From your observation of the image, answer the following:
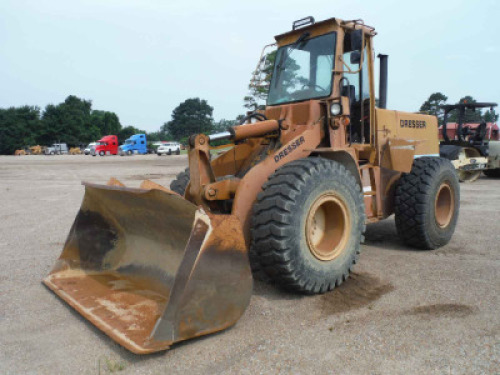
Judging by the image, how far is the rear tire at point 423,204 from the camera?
514cm

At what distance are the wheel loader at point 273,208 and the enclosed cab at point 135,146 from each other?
46046 millimetres

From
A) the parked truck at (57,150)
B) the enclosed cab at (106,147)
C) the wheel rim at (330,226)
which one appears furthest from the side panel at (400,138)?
the parked truck at (57,150)

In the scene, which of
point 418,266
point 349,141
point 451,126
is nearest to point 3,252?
point 349,141

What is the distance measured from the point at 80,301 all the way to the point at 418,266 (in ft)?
11.7

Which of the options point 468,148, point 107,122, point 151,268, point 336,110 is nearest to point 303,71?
point 336,110

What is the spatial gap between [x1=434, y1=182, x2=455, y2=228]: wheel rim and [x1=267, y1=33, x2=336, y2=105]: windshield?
238 cm

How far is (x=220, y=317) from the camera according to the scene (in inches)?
116

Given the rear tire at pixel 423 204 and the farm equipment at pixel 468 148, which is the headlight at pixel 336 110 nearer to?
the rear tire at pixel 423 204

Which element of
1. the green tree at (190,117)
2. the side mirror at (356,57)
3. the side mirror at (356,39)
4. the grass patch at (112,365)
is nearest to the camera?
the grass patch at (112,365)

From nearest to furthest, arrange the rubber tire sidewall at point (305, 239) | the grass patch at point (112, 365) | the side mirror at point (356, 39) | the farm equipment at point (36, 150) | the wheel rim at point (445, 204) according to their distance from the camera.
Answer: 1. the grass patch at point (112, 365)
2. the rubber tire sidewall at point (305, 239)
3. the side mirror at point (356, 39)
4. the wheel rim at point (445, 204)
5. the farm equipment at point (36, 150)

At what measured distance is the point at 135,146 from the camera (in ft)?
165

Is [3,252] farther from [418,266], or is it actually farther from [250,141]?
[418,266]

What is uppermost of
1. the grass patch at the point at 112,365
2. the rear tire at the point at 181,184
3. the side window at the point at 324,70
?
the side window at the point at 324,70

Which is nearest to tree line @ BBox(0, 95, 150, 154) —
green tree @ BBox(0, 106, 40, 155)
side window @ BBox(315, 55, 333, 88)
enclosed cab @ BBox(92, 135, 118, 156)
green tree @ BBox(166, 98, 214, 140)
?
green tree @ BBox(0, 106, 40, 155)
